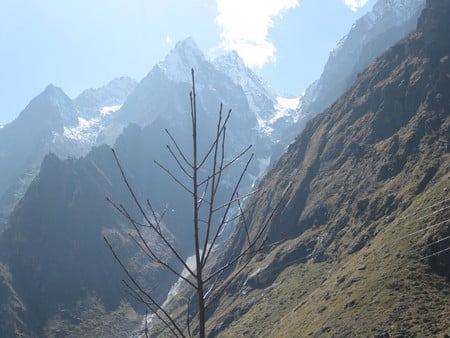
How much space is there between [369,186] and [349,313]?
8707 cm

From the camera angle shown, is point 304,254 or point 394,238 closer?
point 394,238

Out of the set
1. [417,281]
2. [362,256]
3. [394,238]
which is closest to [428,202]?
[394,238]

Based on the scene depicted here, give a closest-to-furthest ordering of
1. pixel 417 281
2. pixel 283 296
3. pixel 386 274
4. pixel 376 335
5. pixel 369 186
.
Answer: pixel 376 335
pixel 417 281
pixel 386 274
pixel 283 296
pixel 369 186

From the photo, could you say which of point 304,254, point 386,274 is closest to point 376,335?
point 386,274

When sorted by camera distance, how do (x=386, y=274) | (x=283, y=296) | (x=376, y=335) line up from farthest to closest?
(x=283, y=296) < (x=386, y=274) < (x=376, y=335)

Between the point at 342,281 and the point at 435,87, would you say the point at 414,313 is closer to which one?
the point at 342,281

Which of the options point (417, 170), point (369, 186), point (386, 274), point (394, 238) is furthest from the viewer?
point (369, 186)

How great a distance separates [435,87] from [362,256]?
3391 inches

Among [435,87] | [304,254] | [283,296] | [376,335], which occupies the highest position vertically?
[435,87]

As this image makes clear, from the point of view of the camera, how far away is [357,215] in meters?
178

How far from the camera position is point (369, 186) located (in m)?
192

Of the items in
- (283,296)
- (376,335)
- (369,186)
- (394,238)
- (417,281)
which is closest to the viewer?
(376,335)

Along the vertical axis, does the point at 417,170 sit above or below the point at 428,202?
above

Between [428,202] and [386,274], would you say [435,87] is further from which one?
[386,274]
